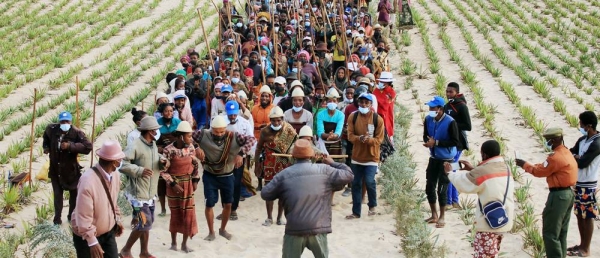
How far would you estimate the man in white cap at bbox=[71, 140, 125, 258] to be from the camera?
5.59 meters

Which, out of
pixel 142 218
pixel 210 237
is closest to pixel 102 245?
pixel 142 218

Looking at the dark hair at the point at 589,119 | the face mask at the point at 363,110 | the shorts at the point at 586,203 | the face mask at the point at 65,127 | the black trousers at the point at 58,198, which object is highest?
the dark hair at the point at 589,119

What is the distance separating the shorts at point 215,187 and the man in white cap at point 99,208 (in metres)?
2.07

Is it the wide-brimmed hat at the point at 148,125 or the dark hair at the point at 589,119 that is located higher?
the dark hair at the point at 589,119

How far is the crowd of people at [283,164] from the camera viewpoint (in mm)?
5898

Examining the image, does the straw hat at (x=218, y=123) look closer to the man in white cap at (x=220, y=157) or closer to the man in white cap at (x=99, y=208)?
the man in white cap at (x=220, y=157)

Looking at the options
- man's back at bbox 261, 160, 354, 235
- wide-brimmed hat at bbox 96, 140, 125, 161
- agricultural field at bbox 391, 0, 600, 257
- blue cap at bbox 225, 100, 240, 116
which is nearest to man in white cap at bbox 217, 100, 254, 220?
blue cap at bbox 225, 100, 240, 116

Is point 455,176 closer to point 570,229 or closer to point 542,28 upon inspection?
point 570,229

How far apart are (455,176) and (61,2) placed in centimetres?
2480

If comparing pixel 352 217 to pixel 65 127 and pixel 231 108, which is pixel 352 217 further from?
pixel 65 127

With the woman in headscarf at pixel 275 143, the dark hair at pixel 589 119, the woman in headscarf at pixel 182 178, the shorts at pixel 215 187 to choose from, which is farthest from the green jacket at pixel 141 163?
the dark hair at pixel 589 119

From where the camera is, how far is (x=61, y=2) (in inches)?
1109

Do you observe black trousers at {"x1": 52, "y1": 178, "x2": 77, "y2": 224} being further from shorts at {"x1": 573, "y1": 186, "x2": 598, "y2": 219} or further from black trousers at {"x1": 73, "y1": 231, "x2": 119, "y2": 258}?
shorts at {"x1": 573, "y1": 186, "x2": 598, "y2": 219}

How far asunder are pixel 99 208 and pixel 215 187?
2467 mm
